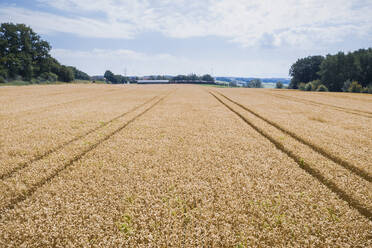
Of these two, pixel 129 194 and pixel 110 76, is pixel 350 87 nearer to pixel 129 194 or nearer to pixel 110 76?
pixel 129 194

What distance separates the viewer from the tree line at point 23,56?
59219 millimetres

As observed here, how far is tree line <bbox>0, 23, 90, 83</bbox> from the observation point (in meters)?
59.2

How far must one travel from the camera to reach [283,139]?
7820 millimetres

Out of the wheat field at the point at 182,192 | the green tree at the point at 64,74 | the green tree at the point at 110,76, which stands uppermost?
the green tree at the point at 110,76

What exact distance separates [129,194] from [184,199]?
1189mm

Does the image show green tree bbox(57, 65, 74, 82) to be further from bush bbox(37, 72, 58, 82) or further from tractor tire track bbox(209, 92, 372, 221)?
tractor tire track bbox(209, 92, 372, 221)

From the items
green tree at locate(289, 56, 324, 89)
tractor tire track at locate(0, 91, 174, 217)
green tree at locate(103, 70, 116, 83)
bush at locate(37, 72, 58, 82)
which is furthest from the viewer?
green tree at locate(103, 70, 116, 83)

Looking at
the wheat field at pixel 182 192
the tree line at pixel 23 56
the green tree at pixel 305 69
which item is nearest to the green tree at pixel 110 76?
the tree line at pixel 23 56

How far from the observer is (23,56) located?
6316 cm

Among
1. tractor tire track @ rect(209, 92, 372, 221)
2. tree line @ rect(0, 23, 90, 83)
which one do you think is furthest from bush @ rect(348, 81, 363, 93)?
tree line @ rect(0, 23, 90, 83)

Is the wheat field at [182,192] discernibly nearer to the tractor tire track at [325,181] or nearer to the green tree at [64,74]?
the tractor tire track at [325,181]

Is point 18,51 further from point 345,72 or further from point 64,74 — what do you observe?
point 345,72

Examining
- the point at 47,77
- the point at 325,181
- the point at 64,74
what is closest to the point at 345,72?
the point at 325,181

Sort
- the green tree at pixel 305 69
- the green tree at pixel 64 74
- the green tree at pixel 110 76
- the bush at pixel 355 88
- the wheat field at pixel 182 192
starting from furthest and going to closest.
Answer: the green tree at pixel 110 76, the green tree at pixel 305 69, the green tree at pixel 64 74, the bush at pixel 355 88, the wheat field at pixel 182 192
